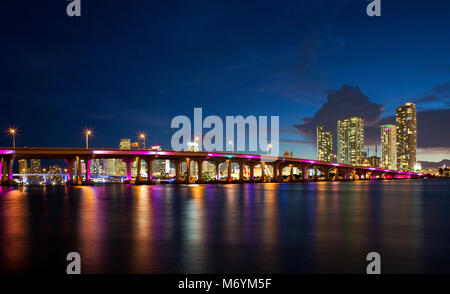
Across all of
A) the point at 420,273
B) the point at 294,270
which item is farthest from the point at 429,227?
the point at 294,270

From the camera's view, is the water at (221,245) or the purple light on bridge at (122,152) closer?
the water at (221,245)

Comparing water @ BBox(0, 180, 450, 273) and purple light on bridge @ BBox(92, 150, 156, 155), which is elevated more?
purple light on bridge @ BBox(92, 150, 156, 155)

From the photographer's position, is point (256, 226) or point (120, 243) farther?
point (256, 226)

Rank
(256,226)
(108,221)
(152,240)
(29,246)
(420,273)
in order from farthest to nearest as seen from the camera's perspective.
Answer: (108,221)
(256,226)
(152,240)
(29,246)
(420,273)

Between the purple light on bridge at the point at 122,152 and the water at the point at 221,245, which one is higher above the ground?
the purple light on bridge at the point at 122,152

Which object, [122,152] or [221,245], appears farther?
[122,152]

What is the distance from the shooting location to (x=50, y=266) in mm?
13680

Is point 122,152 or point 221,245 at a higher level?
point 122,152

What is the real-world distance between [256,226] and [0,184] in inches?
4156

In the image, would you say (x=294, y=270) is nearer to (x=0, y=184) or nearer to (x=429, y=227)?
(x=429, y=227)

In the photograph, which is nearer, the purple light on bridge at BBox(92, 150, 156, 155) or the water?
the water

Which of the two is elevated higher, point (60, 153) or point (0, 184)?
point (60, 153)
